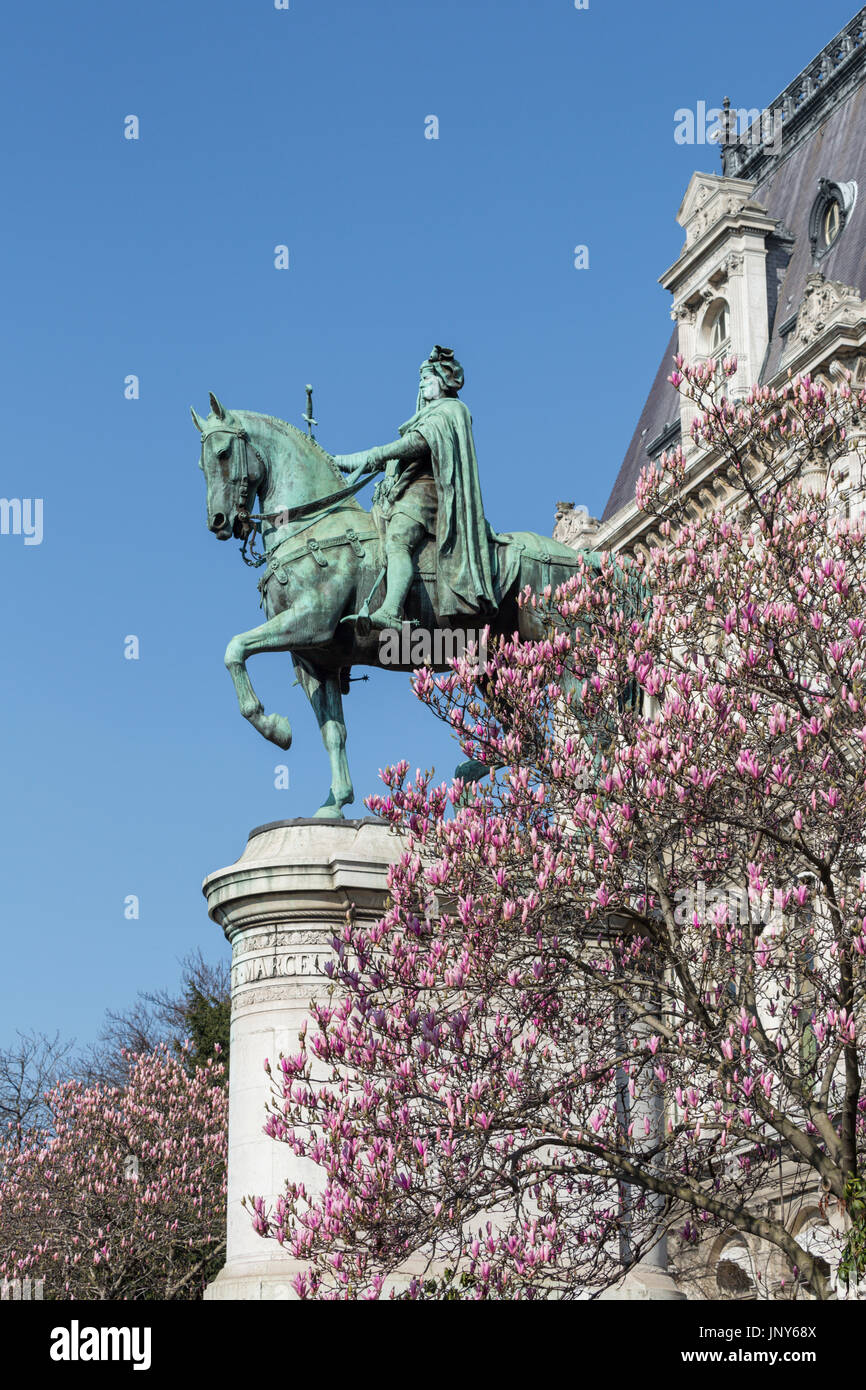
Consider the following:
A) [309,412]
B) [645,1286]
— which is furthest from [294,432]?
[645,1286]

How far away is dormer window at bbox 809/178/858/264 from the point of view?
37.4 m

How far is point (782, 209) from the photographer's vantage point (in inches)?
1614

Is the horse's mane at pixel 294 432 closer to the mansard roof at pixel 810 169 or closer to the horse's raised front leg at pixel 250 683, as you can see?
the horse's raised front leg at pixel 250 683

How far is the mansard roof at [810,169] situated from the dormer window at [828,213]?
20cm

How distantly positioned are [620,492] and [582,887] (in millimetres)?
34012

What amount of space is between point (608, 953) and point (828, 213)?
29293mm

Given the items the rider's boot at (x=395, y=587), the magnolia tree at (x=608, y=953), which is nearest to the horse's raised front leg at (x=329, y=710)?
the rider's boot at (x=395, y=587)

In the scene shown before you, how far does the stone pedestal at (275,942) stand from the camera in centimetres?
1413

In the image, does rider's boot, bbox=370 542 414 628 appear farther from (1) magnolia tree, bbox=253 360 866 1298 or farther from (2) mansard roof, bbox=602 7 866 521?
(2) mansard roof, bbox=602 7 866 521

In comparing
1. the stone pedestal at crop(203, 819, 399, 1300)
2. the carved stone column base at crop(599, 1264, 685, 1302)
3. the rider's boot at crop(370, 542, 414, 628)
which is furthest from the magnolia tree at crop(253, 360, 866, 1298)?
the rider's boot at crop(370, 542, 414, 628)

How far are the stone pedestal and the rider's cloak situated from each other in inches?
97.2

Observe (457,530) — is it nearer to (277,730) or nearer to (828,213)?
(277,730)
